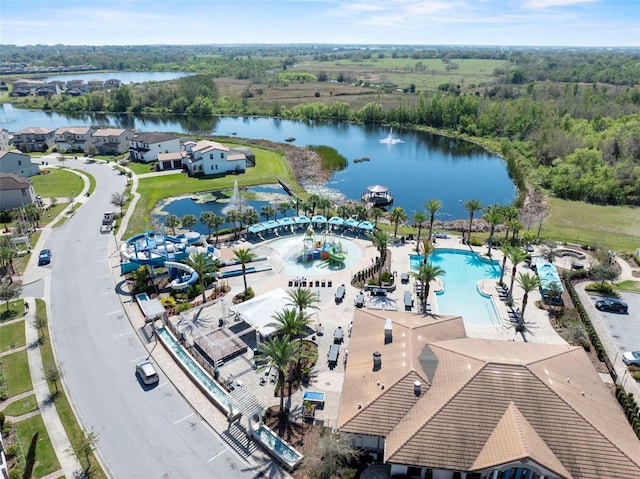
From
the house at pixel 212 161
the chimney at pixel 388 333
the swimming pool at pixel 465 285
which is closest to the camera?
the chimney at pixel 388 333

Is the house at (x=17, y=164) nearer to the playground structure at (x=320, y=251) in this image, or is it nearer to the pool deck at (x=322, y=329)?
the pool deck at (x=322, y=329)

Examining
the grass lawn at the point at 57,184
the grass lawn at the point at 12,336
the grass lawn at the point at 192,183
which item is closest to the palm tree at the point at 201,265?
the grass lawn at the point at 12,336

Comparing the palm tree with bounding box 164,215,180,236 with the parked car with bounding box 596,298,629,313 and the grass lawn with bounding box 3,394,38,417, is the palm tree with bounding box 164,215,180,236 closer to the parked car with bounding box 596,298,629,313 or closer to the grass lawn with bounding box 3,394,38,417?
the grass lawn with bounding box 3,394,38,417

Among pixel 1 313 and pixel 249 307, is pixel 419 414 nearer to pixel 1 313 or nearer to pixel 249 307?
pixel 249 307

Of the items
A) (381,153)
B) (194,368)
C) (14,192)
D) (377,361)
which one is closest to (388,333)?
(377,361)

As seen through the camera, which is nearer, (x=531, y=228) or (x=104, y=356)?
(x=104, y=356)

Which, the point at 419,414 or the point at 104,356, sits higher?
the point at 419,414

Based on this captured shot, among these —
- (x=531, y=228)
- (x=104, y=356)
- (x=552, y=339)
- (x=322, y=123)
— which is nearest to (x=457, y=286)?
(x=552, y=339)
